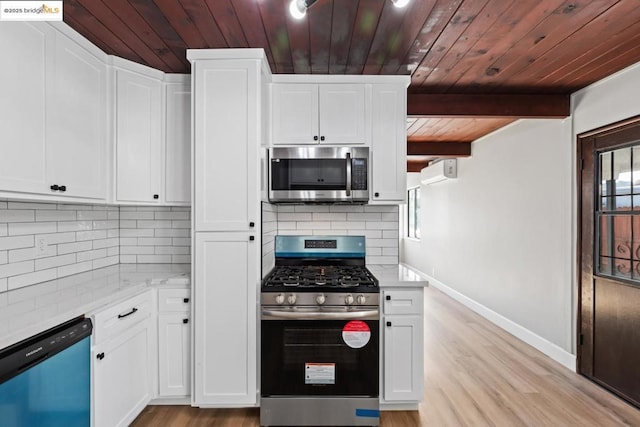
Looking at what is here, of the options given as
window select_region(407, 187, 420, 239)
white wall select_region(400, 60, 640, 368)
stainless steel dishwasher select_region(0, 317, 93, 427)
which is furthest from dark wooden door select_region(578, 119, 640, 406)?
window select_region(407, 187, 420, 239)

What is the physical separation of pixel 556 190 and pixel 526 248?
767mm

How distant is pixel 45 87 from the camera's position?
180 cm

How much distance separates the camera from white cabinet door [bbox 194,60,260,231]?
2277mm

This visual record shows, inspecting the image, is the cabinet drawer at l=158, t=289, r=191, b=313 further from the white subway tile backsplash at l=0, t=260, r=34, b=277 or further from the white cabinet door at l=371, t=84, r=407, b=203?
the white cabinet door at l=371, t=84, r=407, b=203

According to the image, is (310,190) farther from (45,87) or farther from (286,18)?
(45,87)

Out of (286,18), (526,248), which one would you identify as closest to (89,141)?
(286,18)

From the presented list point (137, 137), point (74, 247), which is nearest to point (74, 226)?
point (74, 247)

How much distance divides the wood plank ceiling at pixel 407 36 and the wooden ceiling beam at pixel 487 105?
0.11 metres

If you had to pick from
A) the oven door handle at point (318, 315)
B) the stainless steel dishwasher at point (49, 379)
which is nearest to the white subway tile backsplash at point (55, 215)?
the stainless steel dishwasher at point (49, 379)

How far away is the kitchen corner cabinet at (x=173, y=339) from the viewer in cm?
235

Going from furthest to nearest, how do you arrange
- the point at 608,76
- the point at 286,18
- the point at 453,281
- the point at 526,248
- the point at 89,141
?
Answer: the point at 453,281 → the point at 526,248 → the point at 608,76 → the point at 89,141 → the point at 286,18

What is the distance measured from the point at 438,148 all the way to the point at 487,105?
1.97 meters

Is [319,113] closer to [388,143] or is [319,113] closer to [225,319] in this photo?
[388,143]

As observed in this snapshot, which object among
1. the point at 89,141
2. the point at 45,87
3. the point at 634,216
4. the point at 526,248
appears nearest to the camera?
the point at 45,87
